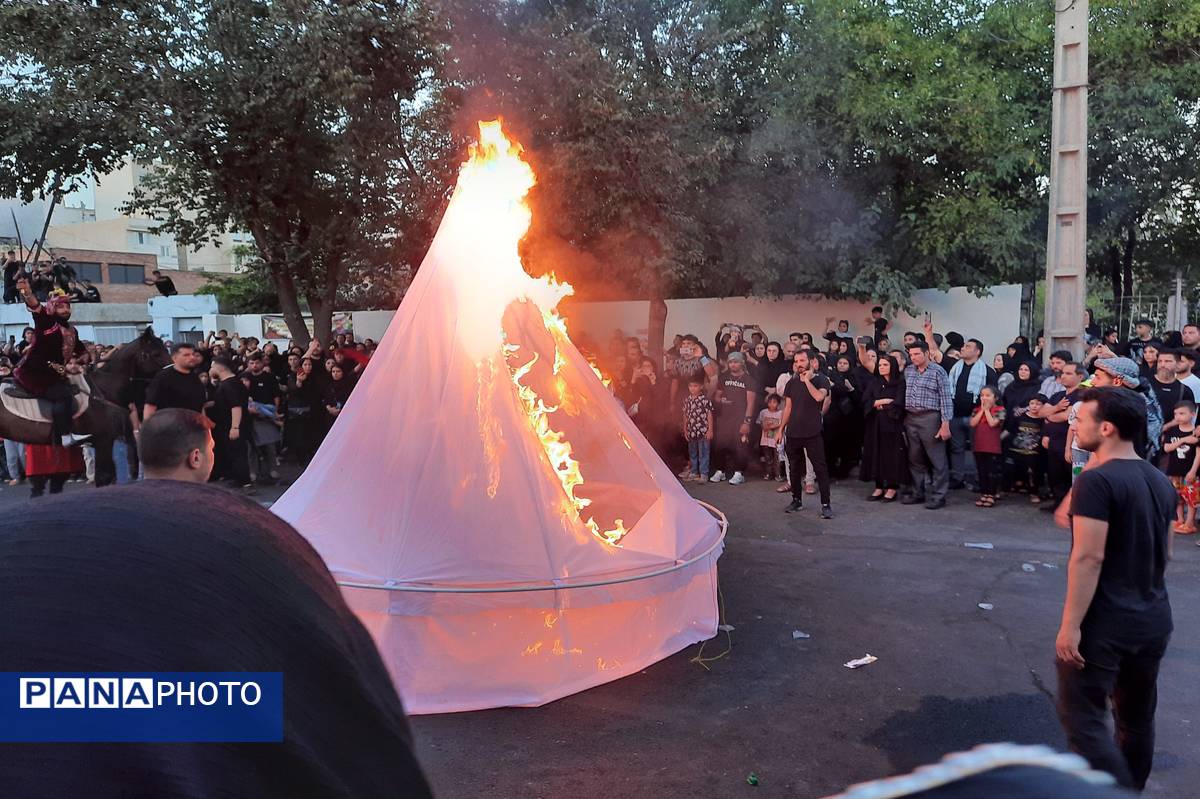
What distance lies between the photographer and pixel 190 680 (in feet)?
2.77

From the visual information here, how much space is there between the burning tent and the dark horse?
554cm

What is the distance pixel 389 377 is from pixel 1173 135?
49.7 ft

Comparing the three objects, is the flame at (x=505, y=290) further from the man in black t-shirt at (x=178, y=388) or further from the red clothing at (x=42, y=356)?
the red clothing at (x=42, y=356)

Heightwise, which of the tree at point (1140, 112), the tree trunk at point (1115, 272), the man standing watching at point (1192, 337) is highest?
the tree at point (1140, 112)

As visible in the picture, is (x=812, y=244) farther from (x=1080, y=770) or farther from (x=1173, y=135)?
(x=1080, y=770)

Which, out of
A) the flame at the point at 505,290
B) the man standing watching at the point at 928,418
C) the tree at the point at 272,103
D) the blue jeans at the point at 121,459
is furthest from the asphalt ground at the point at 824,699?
the tree at the point at 272,103

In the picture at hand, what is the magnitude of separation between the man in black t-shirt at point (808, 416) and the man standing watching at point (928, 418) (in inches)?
45.2

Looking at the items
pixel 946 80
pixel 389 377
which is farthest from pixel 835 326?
pixel 389 377

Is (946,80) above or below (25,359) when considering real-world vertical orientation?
above

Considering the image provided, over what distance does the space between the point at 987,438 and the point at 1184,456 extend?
6.26 ft

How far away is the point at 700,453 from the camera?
38.7ft

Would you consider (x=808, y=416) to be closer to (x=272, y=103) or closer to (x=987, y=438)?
(x=987, y=438)

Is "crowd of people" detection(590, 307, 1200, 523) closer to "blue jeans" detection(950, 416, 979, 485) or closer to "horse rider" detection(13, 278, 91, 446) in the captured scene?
"blue jeans" detection(950, 416, 979, 485)
